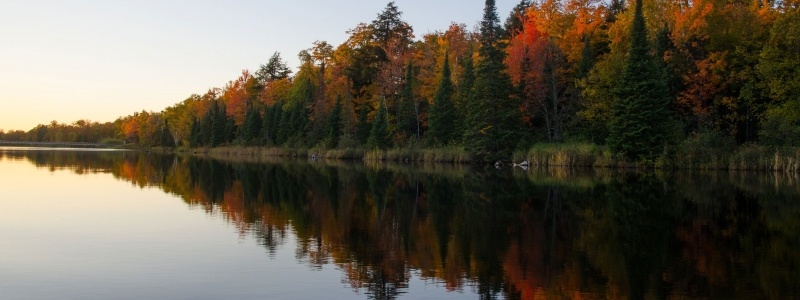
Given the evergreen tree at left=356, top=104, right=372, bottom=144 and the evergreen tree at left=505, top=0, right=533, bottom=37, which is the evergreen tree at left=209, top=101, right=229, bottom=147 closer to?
the evergreen tree at left=356, top=104, right=372, bottom=144

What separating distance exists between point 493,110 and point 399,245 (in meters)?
38.6

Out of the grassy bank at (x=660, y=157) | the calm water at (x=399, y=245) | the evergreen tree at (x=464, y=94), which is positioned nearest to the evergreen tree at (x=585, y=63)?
the grassy bank at (x=660, y=157)

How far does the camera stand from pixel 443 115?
5862 centimetres

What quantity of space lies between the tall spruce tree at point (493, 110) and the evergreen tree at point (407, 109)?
13.2 metres

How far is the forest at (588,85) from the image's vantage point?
44219 millimetres

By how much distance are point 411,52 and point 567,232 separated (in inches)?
2428

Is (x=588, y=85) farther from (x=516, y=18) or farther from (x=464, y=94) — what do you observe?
(x=516, y=18)

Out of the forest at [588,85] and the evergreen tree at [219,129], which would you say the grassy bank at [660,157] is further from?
the evergreen tree at [219,129]

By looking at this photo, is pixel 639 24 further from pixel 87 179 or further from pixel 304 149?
pixel 304 149

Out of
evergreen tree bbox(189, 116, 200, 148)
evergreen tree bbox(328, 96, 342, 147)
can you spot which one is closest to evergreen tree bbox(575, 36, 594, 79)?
evergreen tree bbox(328, 96, 342, 147)

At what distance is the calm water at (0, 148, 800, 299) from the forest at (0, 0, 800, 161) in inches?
813

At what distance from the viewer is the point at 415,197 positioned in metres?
23.4

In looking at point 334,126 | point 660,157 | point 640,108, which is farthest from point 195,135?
point 660,157

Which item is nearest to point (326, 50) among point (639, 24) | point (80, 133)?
point (639, 24)
